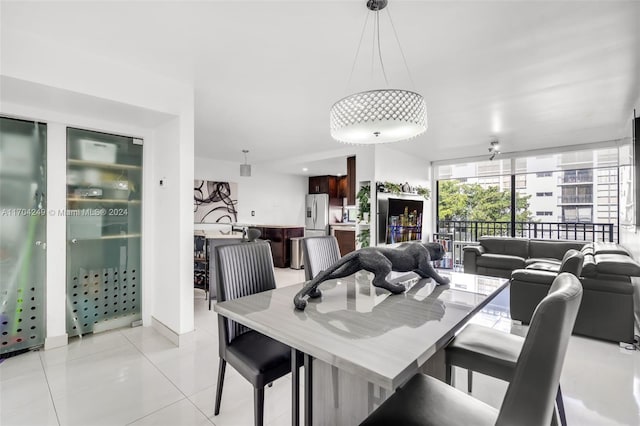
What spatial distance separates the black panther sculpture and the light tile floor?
90 cm

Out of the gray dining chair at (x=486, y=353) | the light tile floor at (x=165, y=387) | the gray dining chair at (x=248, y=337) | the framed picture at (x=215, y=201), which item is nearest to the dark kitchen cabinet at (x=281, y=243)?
the framed picture at (x=215, y=201)

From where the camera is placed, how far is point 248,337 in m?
1.72

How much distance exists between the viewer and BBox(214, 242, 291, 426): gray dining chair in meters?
1.43

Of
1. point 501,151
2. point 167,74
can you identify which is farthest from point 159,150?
point 501,151

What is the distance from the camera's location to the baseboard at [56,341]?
8.51 ft

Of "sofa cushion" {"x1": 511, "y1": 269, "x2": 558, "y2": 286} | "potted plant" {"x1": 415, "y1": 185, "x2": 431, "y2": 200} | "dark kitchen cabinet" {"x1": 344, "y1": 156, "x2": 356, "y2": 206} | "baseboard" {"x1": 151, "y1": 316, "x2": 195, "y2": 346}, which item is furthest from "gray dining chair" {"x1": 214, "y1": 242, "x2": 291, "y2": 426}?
"potted plant" {"x1": 415, "y1": 185, "x2": 431, "y2": 200}

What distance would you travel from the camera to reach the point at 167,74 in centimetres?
257

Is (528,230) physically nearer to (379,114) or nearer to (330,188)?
(330,188)

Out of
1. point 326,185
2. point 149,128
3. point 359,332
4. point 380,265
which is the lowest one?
point 359,332

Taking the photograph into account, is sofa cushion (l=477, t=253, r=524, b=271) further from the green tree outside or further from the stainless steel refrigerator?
the stainless steel refrigerator

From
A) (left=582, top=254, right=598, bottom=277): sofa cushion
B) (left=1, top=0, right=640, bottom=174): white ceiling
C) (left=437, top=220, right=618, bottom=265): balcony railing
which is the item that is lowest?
(left=582, top=254, right=598, bottom=277): sofa cushion

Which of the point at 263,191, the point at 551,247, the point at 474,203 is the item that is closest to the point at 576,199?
the point at 551,247

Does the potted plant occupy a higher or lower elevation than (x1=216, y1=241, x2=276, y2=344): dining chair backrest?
higher

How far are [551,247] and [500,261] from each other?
0.92 metres
